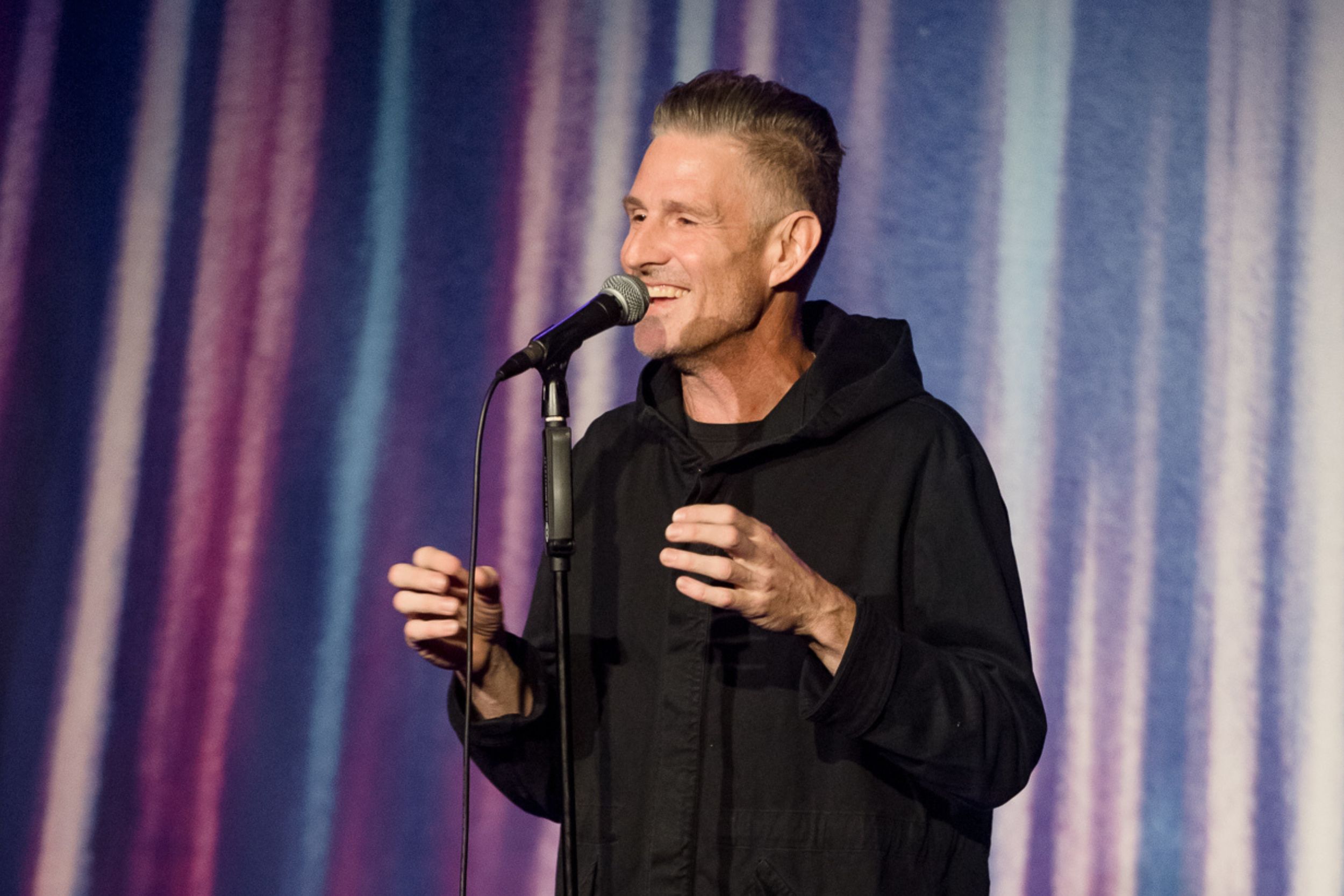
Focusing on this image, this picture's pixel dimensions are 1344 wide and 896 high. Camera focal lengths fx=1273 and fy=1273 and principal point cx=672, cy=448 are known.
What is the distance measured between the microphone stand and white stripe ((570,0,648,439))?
156 cm

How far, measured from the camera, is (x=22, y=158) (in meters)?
3.22

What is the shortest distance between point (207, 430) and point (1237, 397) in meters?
2.36

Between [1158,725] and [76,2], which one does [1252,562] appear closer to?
[1158,725]

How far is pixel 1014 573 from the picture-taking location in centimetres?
172

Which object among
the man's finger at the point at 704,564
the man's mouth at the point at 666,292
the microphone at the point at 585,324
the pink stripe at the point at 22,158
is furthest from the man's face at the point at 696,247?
the pink stripe at the point at 22,158

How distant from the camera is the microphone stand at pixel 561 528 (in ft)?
4.66

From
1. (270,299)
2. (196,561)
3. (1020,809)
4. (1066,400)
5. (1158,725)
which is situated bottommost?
(1020,809)

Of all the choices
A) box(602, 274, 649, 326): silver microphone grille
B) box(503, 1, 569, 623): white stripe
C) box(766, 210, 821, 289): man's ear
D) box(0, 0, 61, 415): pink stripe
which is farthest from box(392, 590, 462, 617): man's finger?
box(0, 0, 61, 415): pink stripe

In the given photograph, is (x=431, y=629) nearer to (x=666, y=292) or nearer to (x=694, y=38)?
(x=666, y=292)

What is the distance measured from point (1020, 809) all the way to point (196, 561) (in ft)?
6.51

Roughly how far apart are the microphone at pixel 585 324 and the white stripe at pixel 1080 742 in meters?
1.44

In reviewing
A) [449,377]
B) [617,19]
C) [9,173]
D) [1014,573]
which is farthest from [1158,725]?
[9,173]

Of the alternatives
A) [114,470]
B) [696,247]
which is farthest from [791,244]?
[114,470]

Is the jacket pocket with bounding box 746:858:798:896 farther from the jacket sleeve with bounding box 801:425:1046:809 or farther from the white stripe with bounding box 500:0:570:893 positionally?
the white stripe with bounding box 500:0:570:893
